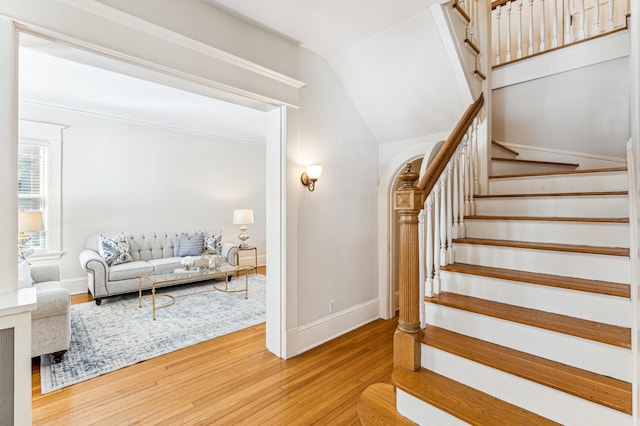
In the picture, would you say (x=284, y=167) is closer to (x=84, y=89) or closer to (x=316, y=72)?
(x=316, y=72)

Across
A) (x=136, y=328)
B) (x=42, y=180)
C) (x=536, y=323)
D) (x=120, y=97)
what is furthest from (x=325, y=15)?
(x=42, y=180)

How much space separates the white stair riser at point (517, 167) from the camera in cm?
302

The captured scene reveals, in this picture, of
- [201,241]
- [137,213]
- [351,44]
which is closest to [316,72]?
[351,44]

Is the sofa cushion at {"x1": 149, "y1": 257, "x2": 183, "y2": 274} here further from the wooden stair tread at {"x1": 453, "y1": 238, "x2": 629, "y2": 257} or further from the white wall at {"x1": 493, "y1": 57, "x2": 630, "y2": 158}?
the white wall at {"x1": 493, "y1": 57, "x2": 630, "y2": 158}

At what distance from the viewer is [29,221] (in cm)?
324

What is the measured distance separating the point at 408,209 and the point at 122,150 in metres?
5.06

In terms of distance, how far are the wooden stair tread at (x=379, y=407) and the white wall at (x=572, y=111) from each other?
3.22 meters

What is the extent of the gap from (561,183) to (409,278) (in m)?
1.76

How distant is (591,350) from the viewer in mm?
1348

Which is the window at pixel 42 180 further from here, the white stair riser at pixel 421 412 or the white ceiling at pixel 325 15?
the white stair riser at pixel 421 412

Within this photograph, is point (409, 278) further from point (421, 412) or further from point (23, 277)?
point (23, 277)

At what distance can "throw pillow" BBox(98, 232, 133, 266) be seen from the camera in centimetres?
423

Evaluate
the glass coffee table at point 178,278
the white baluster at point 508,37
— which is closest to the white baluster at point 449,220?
the white baluster at point 508,37

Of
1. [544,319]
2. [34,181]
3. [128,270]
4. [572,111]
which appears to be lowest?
[128,270]
